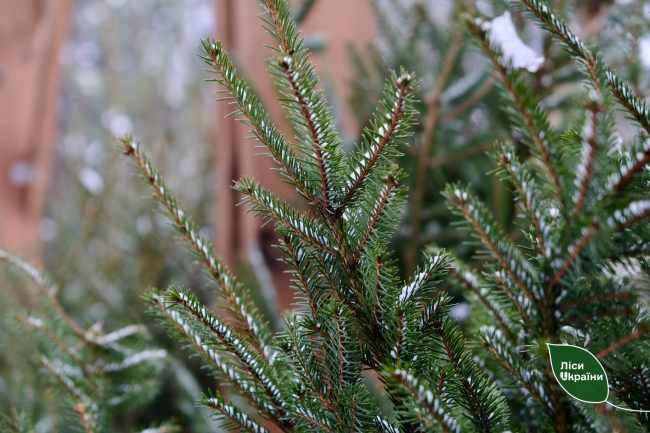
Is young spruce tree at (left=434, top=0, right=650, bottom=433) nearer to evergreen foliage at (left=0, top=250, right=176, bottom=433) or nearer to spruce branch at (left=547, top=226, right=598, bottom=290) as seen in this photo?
spruce branch at (left=547, top=226, right=598, bottom=290)

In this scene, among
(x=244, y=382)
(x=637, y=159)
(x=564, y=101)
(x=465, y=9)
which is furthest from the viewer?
(x=564, y=101)

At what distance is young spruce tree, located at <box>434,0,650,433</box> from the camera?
9.3 inches

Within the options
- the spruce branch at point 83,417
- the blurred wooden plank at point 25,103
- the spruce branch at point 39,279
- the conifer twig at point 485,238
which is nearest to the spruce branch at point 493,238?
the conifer twig at point 485,238

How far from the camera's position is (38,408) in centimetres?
69

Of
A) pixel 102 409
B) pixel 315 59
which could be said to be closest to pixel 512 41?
pixel 102 409

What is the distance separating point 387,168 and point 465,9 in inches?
19.9

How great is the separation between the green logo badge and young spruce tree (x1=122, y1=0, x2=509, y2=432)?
5 cm

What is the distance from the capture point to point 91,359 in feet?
1.84

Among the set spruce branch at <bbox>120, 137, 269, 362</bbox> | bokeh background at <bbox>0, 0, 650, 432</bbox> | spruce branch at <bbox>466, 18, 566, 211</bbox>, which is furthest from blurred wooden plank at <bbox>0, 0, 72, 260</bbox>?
spruce branch at <bbox>466, 18, 566, 211</bbox>

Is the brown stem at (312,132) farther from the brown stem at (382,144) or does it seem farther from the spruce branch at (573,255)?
the spruce branch at (573,255)

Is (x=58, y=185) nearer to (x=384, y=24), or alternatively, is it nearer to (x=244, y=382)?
(x=384, y=24)

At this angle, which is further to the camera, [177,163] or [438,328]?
[177,163]

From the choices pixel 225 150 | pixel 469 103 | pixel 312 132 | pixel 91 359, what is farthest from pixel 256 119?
pixel 225 150

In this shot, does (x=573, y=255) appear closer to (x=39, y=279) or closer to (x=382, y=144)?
(x=382, y=144)
